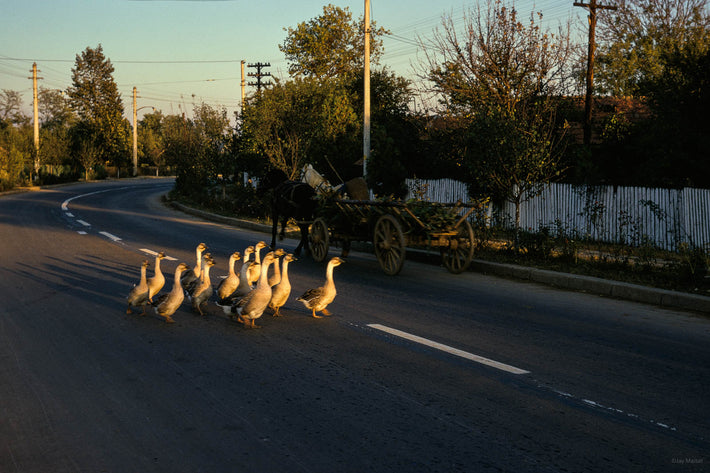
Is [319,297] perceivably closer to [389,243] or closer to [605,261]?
[389,243]

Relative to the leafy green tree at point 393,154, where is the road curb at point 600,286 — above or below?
below

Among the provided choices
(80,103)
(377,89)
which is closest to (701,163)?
(377,89)

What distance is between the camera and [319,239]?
44.1 feet

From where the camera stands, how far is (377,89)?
1716 inches

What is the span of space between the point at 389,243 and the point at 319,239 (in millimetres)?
2006

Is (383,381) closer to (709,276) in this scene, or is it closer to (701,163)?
(709,276)

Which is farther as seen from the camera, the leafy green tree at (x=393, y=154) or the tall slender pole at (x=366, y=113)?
the leafy green tree at (x=393, y=154)

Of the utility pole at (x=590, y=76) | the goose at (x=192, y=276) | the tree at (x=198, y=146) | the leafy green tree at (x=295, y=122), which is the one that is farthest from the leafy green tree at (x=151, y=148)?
the goose at (x=192, y=276)

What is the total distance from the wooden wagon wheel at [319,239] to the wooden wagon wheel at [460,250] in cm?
229

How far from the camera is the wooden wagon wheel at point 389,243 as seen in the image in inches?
459

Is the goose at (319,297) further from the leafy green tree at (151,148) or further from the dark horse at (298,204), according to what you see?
the leafy green tree at (151,148)

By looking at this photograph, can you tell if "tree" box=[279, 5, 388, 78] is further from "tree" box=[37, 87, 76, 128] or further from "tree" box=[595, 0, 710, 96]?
"tree" box=[37, 87, 76, 128]

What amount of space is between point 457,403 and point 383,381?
2.46ft

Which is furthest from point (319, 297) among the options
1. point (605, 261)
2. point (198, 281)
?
point (605, 261)
